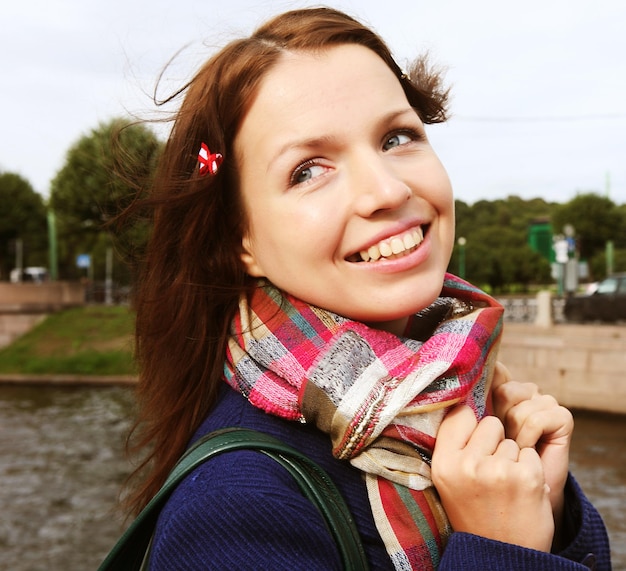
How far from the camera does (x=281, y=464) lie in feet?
3.62

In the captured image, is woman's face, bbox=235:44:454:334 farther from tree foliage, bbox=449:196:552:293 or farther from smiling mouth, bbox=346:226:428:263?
tree foliage, bbox=449:196:552:293

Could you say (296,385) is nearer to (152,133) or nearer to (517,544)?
(517,544)

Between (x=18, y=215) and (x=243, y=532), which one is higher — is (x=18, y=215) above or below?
above

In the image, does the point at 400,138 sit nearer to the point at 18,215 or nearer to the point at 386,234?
the point at 386,234

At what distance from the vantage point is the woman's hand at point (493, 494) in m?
1.13

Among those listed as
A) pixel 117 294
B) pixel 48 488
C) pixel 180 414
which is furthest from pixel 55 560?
pixel 117 294

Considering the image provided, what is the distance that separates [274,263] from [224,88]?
35 cm

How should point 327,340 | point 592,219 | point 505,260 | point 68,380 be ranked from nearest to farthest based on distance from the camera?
point 327,340 < point 68,380 < point 592,219 < point 505,260

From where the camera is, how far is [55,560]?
332 inches

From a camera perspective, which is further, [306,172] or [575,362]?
[575,362]

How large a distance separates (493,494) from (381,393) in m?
0.24

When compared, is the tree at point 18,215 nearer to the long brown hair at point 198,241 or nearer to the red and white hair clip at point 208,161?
the long brown hair at point 198,241

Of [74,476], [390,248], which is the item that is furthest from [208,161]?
[74,476]

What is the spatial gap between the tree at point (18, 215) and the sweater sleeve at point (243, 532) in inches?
1319
